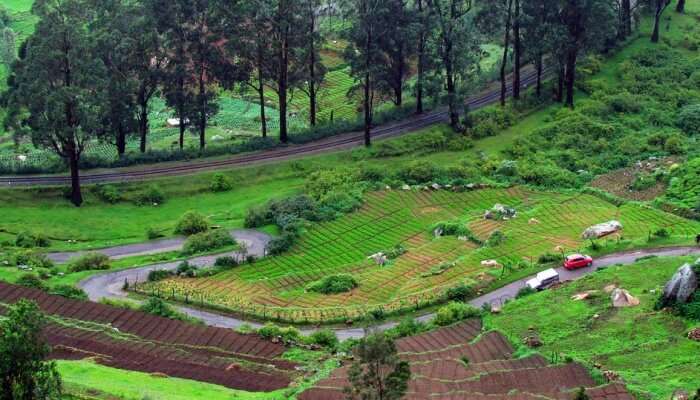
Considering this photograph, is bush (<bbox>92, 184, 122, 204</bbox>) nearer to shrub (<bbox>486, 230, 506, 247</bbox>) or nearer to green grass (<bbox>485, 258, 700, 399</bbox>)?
shrub (<bbox>486, 230, 506, 247</bbox>)

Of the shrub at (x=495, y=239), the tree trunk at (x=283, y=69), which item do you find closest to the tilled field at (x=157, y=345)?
the shrub at (x=495, y=239)

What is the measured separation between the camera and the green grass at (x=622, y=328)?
56.7 meters

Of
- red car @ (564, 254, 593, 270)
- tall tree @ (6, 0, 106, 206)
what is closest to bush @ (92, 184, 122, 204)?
tall tree @ (6, 0, 106, 206)

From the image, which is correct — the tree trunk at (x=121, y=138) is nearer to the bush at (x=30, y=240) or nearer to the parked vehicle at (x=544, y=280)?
the bush at (x=30, y=240)

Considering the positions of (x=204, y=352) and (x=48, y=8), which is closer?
(x=204, y=352)

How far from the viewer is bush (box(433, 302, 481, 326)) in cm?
6744

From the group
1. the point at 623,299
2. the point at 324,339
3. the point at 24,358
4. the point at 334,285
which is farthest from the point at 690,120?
the point at 24,358

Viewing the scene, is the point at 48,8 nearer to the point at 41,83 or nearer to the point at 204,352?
the point at 41,83

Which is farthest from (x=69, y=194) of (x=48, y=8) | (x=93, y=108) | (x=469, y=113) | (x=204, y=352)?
(x=469, y=113)

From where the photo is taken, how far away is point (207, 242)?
8238cm

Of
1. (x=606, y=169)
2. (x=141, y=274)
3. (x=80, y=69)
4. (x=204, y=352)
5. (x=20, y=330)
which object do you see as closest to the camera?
(x=20, y=330)

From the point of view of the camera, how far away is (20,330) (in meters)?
45.7

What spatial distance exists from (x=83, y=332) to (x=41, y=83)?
31.9 metres

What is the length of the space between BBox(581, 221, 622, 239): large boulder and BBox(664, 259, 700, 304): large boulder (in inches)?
678
